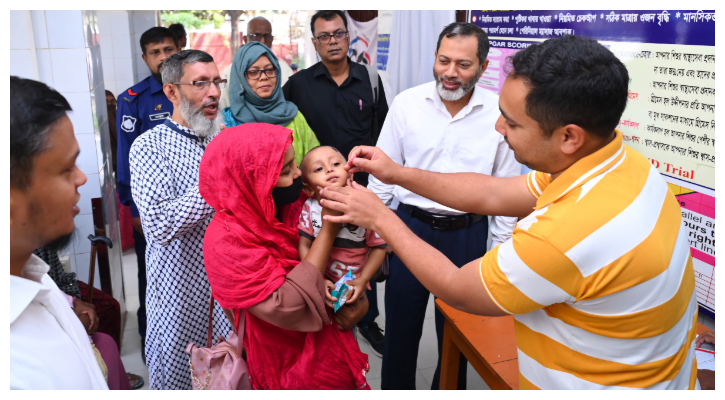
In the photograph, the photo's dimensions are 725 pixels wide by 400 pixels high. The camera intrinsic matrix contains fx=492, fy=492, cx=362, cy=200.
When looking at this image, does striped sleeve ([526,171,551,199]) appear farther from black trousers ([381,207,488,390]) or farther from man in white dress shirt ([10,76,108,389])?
man in white dress shirt ([10,76,108,389])

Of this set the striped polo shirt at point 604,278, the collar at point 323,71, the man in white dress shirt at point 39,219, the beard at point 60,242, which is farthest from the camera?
the collar at point 323,71

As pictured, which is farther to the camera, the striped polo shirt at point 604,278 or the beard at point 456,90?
the beard at point 456,90

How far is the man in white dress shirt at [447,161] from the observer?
107 inches

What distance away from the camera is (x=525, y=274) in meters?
1.25

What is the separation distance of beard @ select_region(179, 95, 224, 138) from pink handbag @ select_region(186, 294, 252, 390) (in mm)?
1004

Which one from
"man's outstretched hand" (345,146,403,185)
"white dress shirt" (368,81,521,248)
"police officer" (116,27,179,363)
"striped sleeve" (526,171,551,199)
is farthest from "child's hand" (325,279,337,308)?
"police officer" (116,27,179,363)

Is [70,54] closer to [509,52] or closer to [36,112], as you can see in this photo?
[36,112]

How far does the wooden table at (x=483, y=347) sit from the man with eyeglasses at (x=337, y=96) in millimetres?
1332

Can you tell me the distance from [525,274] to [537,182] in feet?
2.06

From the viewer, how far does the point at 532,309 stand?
1.29 metres

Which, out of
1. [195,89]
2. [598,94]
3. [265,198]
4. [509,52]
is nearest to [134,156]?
[195,89]

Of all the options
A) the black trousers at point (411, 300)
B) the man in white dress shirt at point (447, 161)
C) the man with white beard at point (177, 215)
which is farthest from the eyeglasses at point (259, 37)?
the black trousers at point (411, 300)

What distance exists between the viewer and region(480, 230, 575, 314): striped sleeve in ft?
4.00

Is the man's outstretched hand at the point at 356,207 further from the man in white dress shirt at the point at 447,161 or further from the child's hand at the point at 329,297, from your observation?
the man in white dress shirt at the point at 447,161
